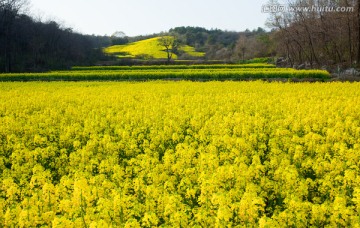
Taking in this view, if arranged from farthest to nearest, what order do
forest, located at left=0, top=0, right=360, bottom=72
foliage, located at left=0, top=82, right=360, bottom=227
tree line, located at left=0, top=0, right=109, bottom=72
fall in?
tree line, located at left=0, top=0, right=109, bottom=72
forest, located at left=0, top=0, right=360, bottom=72
foliage, located at left=0, top=82, right=360, bottom=227

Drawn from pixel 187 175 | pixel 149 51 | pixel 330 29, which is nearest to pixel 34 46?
pixel 149 51

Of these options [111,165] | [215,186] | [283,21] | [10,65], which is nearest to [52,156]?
[111,165]

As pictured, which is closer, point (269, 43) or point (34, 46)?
point (34, 46)

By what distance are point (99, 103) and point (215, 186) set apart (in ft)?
48.1

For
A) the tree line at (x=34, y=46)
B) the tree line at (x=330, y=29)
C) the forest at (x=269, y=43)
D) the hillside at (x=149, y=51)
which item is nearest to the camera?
the tree line at (x=330, y=29)

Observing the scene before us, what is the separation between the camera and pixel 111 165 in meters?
8.23

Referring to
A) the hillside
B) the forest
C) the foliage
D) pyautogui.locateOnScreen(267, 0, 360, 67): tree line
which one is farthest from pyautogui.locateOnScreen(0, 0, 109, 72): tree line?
the foliage

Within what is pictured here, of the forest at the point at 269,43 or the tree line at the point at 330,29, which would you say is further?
the forest at the point at 269,43

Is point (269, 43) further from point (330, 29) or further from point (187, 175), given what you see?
point (187, 175)

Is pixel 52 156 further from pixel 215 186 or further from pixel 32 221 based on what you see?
pixel 215 186

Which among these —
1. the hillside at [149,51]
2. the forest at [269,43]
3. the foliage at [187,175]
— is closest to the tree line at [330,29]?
the forest at [269,43]

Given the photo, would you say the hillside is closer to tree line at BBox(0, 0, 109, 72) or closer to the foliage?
tree line at BBox(0, 0, 109, 72)

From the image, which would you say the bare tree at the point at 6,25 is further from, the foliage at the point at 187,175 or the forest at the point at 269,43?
the foliage at the point at 187,175

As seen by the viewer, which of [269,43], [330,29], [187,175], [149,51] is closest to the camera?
[187,175]
